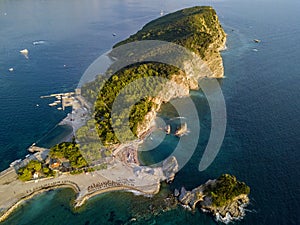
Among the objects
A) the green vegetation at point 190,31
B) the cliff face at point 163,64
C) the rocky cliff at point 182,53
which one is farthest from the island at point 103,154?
the green vegetation at point 190,31

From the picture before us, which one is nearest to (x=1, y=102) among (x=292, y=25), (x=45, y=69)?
(x=45, y=69)

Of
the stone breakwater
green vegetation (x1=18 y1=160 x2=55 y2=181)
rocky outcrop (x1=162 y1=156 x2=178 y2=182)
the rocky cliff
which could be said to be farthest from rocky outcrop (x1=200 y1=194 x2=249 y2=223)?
green vegetation (x1=18 y1=160 x2=55 y2=181)

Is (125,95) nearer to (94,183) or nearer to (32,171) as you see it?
(94,183)

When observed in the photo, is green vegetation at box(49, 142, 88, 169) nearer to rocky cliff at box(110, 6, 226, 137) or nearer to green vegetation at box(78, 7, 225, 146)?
green vegetation at box(78, 7, 225, 146)

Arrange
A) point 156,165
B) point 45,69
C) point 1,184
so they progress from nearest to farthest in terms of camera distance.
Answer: point 1,184 → point 156,165 → point 45,69

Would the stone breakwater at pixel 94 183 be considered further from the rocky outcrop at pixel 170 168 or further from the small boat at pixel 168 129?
the small boat at pixel 168 129

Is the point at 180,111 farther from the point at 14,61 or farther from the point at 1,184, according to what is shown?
the point at 14,61
